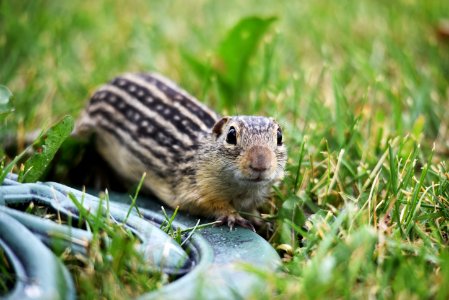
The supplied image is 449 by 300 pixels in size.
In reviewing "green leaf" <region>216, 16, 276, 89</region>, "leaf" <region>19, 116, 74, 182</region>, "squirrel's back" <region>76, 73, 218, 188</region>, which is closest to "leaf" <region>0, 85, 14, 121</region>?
"leaf" <region>19, 116, 74, 182</region>

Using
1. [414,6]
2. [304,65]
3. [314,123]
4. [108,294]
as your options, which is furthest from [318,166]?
[414,6]


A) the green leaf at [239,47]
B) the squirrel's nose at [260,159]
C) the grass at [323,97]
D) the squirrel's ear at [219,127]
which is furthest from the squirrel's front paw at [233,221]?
the green leaf at [239,47]

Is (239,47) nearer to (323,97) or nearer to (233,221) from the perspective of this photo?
(323,97)

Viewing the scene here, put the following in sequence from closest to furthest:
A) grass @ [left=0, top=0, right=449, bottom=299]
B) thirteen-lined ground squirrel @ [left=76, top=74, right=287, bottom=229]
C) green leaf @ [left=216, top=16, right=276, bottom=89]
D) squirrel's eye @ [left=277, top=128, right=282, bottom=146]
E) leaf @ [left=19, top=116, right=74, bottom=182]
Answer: grass @ [left=0, top=0, right=449, bottom=299] < leaf @ [left=19, top=116, right=74, bottom=182] < thirteen-lined ground squirrel @ [left=76, top=74, right=287, bottom=229] < squirrel's eye @ [left=277, top=128, right=282, bottom=146] < green leaf @ [left=216, top=16, right=276, bottom=89]

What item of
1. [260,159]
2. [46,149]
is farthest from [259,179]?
[46,149]

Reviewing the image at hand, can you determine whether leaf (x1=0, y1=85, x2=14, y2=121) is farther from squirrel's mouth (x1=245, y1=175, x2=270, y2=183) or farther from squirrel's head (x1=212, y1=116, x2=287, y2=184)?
squirrel's mouth (x1=245, y1=175, x2=270, y2=183)
